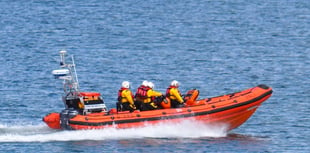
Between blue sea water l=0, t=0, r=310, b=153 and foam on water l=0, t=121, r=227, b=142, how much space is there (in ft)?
0.12

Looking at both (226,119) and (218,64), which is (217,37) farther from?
(226,119)

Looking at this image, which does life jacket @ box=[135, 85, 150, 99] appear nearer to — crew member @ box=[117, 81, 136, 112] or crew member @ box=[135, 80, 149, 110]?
crew member @ box=[135, 80, 149, 110]

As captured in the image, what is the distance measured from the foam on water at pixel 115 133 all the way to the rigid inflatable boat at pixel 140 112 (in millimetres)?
194

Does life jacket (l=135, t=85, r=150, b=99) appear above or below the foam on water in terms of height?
above

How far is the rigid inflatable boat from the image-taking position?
3828 cm

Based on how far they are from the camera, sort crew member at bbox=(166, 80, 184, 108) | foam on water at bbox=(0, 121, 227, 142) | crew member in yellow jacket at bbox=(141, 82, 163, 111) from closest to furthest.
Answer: foam on water at bbox=(0, 121, 227, 142), crew member in yellow jacket at bbox=(141, 82, 163, 111), crew member at bbox=(166, 80, 184, 108)

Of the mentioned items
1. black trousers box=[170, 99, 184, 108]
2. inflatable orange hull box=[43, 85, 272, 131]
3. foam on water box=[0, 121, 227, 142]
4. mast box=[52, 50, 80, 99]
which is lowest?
foam on water box=[0, 121, 227, 142]

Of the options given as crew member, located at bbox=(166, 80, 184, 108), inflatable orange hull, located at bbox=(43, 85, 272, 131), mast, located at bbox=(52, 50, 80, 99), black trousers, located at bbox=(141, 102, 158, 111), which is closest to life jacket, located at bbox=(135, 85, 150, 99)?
black trousers, located at bbox=(141, 102, 158, 111)

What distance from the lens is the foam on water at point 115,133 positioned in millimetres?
38125

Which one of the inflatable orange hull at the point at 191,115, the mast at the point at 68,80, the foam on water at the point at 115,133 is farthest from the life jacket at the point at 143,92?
the mast at the point at 68,80

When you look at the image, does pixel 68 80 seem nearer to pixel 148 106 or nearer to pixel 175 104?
pixel 148 106

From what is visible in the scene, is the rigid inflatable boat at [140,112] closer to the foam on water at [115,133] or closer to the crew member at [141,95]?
the foam on water at [115,133]

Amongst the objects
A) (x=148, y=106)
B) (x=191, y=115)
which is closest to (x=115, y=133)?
(x=148, y=106)

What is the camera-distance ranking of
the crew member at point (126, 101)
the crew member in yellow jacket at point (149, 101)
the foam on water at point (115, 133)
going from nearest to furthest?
the foam on water at point (115, 133)
the crew member at point (126, 101)
the crew member in yellow jacket at point (149, 101)
